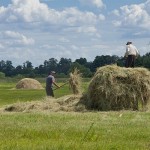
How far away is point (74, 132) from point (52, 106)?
863cm

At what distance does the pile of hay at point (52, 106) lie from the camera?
72.5 feet

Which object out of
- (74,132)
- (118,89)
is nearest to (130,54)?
(118,89)

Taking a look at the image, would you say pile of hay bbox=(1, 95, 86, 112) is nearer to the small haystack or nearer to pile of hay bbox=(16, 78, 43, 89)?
the small haystack

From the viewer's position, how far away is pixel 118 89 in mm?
22266

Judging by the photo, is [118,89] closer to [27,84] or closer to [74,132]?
[74,132]

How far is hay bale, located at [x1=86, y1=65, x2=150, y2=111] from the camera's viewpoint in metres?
22.3

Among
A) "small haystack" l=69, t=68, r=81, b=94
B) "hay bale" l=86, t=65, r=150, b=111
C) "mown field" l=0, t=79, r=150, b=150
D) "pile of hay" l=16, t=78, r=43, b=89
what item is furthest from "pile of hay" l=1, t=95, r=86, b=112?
"pile of hay" l=16, t=78, r=43, b=89


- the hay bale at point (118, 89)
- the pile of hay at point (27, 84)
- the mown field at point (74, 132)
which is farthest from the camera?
the pile of hay at point (27, 84)

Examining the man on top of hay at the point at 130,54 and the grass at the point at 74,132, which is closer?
the grass at the point at 74,132

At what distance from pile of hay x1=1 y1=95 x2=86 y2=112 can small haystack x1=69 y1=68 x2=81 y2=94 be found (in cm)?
198

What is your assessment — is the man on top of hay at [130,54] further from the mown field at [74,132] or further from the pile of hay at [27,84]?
the pile of hay at [27,84]

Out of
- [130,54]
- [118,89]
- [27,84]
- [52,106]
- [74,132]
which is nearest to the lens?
[74,132]

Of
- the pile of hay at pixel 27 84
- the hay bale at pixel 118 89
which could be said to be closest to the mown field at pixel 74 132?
the hay bale at pixel 118 89

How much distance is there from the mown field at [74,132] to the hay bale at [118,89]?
3.07 meters
